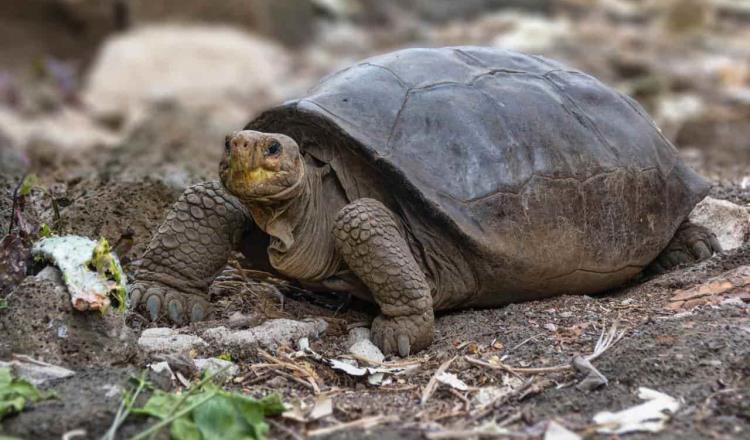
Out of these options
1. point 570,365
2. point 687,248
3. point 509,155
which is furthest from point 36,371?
point 687,248

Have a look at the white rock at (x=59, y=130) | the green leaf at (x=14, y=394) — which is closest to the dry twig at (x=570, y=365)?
the green leaf at (x=14, y=394)

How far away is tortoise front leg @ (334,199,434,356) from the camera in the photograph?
10.3 ft

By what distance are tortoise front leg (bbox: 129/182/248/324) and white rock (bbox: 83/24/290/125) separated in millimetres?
8004

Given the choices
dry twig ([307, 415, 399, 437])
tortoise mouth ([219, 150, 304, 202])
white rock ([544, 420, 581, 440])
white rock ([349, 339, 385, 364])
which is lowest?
white rock ([349, 339, 385, 364])

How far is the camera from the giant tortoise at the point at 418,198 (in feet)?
10.4

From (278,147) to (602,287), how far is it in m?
1.50

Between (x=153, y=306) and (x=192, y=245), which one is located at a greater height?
(x=192, y=245)

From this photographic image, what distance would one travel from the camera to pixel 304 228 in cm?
337

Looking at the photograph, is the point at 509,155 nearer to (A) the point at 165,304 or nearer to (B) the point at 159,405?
(A) the point at 165,304

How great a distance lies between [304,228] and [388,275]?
0.39 meters

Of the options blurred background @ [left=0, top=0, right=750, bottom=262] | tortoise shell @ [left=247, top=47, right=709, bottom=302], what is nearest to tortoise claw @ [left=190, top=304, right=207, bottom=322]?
tortoise shell @ [left=247, top=47, right=709, bottom=302]

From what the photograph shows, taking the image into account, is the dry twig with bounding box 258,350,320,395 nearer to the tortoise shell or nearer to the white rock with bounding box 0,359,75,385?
the white rock with bounding box 0,359,75,385

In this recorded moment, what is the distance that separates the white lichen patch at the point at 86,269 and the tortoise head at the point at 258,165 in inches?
18.2

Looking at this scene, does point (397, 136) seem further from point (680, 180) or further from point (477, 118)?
point (680, 180)
